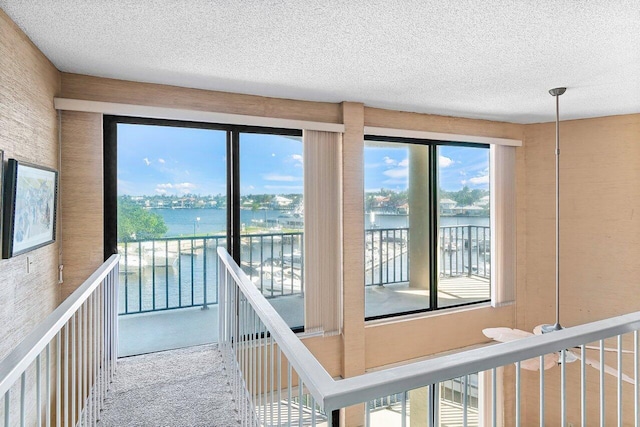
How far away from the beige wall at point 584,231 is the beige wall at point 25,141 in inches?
195

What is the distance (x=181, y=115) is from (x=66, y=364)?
6.77 ft

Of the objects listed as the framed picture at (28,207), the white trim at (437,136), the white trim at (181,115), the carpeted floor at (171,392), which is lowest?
the carpeted floor at (171,392)

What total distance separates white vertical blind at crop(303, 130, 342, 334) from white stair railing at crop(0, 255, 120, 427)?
1661 millimetres

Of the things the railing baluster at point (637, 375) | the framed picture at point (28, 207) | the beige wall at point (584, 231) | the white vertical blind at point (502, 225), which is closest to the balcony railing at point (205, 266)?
the framed picture at point (28, 207)

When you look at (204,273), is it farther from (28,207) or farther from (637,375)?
(637,375)

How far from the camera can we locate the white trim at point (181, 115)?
2812 millimetres

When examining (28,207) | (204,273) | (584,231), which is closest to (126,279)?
(204,273)

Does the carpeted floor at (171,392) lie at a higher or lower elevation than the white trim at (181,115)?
lower

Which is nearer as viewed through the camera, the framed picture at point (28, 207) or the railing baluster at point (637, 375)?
the railing baluster at point (637, 375)

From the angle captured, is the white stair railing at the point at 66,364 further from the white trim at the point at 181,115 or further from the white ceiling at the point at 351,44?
the white ceiling at the point at 351,44

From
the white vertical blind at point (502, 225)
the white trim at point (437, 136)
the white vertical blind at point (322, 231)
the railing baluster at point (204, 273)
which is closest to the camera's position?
the railing baluster at point (204, 273)

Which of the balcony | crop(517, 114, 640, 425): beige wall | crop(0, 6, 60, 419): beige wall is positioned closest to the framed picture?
crop(0, 6, 60, 419): beige wall

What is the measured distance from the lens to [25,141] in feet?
7.31

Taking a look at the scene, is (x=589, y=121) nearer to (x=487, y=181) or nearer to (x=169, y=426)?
(x=487, y=181)
